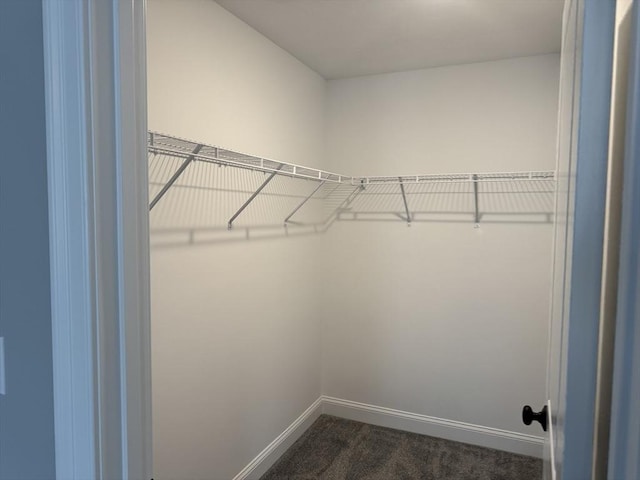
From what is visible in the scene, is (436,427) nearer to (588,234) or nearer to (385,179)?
(385,179)

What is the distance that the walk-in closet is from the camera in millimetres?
1990

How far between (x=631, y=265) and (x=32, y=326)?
97 cm

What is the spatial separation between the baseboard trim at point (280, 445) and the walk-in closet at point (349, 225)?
16 millimetres

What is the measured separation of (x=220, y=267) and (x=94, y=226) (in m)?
1.47

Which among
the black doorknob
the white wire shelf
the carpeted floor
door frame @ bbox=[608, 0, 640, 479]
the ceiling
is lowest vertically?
the carpeted floor

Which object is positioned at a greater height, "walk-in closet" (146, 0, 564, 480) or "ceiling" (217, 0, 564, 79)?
"ceiling" (217, 0, 564, 79)

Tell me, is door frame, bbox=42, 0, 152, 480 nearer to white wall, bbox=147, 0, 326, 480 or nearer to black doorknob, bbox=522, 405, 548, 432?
black doorknob, bbox=522, 405, 548, 432

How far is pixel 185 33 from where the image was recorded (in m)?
1.90

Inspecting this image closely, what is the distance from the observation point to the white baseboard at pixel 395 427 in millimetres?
2678

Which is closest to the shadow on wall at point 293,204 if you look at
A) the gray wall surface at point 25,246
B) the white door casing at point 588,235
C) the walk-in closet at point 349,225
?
the walk-in closet at point 349,225

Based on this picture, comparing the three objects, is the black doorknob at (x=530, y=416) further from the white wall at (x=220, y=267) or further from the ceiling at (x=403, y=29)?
the ceiling at (x=403, y=29)

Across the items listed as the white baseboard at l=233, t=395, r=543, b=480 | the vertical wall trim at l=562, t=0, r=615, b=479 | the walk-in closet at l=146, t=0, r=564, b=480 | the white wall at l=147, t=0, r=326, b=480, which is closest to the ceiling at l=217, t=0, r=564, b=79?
the walk-in closet at l=146, t=0, r=564, b=480

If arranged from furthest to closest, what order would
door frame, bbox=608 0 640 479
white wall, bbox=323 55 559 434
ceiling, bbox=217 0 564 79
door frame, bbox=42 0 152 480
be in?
white wall, bbox=323 55 559 434
ceiling, bbox=217 0 564 79
door frame, bbox=42 0 152 480
door frame, bbox=608 0 640 479

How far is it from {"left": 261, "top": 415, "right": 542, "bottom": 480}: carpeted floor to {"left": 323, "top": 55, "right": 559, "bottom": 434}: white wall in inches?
7.8
